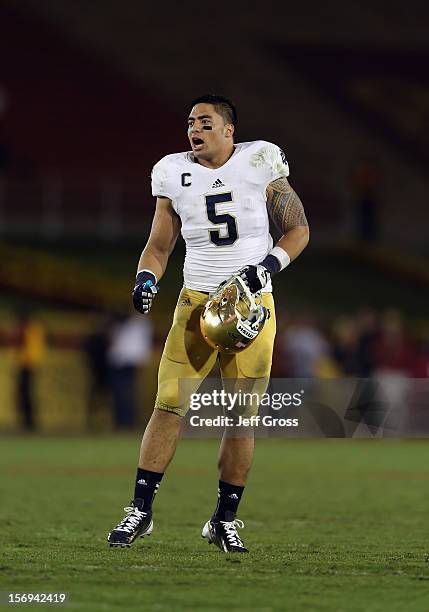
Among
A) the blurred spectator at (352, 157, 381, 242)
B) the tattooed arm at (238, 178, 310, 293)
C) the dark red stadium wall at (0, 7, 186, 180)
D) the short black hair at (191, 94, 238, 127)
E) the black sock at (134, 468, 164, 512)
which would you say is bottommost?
the black sock at (134, 468, 164, 512)

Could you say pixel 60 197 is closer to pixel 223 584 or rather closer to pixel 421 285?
pixel 421 285

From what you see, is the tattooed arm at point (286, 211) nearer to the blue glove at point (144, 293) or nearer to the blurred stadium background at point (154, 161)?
the blue glove at point (144, 293)

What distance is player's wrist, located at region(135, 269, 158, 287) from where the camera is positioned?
637cm

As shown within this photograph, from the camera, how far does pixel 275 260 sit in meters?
6.33

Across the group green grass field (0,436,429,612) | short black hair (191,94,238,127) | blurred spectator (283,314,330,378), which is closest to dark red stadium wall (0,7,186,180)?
blurred spectator (283,314,330,378)

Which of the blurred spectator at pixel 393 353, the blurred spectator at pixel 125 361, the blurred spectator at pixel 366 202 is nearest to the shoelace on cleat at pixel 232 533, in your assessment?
the blurred spectator at pixel 393 353

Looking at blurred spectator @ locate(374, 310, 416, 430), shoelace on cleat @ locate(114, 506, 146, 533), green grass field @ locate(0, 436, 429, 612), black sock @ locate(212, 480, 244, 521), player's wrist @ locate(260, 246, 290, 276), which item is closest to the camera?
green grass field @ locate(0, 436, 429, 612)

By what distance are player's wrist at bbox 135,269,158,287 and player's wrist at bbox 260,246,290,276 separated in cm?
49

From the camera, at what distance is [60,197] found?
81.9ft

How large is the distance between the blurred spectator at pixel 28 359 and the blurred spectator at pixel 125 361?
935mm

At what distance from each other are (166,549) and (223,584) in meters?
1.16

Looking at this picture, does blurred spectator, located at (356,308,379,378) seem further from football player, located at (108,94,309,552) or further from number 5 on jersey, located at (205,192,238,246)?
number 5 on jersey, located at (205,192,238,246)

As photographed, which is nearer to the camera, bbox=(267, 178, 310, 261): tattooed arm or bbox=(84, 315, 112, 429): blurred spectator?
bbox=(267, 178, 310, 261): tattooed arm

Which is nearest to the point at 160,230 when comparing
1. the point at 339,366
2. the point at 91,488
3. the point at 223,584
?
the point at 223,584
